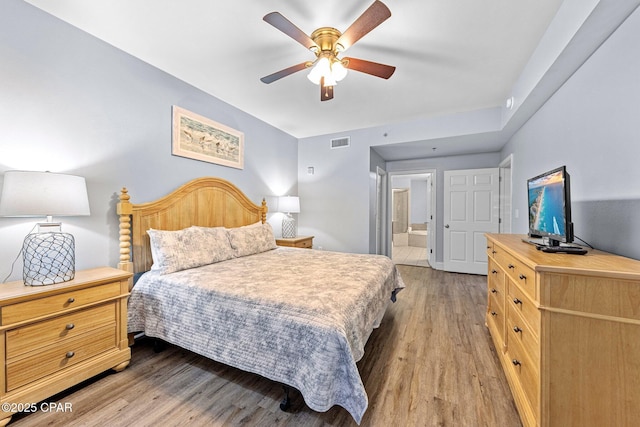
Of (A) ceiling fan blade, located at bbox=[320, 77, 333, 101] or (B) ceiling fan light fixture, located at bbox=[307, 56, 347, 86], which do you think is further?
(A) ceiling fan blade, located at bbox=[320, 77, 333, 101]

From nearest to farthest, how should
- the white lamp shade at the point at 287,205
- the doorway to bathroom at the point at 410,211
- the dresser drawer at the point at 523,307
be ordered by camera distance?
the dresser drawer at the point at 523,307, the white lamp shade at the point at 287,205, the doorway to bathroom at the point at 410,211

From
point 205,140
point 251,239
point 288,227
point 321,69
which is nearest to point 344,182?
point 288,227

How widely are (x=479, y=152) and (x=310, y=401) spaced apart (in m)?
4.97

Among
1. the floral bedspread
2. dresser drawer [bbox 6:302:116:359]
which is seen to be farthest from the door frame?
dresser drawer [bbox 6:302:116:359]

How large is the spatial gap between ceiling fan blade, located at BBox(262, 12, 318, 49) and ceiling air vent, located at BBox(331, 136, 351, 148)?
270 cm

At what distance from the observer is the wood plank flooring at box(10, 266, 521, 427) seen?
147 centimetres

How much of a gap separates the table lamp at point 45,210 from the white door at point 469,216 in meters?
5.21

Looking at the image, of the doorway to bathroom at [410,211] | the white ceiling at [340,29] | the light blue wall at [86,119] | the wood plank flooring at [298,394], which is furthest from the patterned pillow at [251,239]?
the doorway to bathroom at [410,211]

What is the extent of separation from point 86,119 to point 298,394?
269cm

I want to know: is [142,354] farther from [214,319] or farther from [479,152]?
[479,152]

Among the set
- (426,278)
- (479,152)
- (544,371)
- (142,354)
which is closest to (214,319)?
(142,354)

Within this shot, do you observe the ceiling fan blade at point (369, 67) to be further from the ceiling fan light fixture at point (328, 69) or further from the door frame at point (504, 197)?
the door frame at point (504, 197)

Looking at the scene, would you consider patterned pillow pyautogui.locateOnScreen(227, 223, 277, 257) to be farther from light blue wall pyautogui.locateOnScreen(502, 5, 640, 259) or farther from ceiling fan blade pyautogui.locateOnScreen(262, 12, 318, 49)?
light blue wall pyautogui.locateOnScreen(502, 5, 640, 259)

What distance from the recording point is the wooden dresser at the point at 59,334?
4.68 ft
